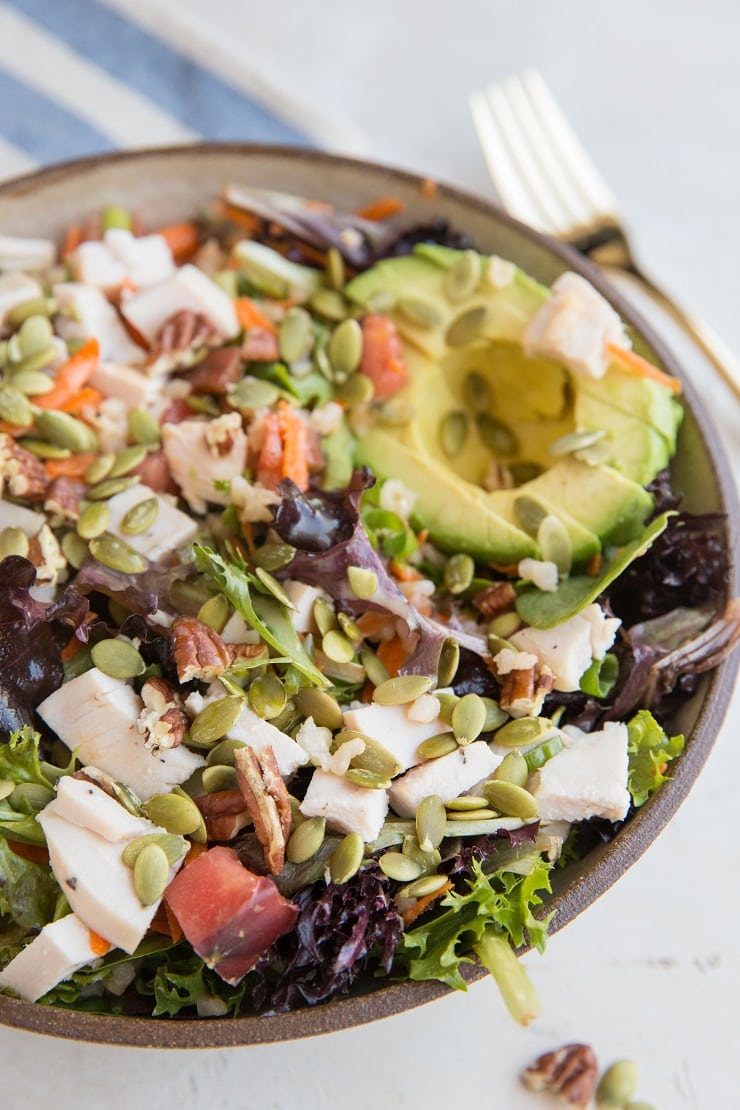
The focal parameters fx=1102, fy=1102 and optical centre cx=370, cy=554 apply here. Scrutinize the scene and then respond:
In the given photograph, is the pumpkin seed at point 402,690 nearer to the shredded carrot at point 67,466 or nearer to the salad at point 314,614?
the salad at point 314,614

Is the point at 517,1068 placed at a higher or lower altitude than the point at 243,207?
lower

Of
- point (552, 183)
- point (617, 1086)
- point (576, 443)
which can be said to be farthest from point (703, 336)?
point (617, 1086)

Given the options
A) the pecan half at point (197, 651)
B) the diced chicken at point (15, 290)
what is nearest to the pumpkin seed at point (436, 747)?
the pecan half at point (197, 651)

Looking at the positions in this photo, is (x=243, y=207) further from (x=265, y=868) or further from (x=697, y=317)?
(x=265, y=868)

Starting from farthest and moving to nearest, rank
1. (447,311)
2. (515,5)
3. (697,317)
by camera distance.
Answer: (515,5) → (697,317) → (447,311)

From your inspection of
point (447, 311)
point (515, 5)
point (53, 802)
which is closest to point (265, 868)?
point (53, 802)

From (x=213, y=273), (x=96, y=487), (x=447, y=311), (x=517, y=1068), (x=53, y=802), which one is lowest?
(x=517, y=1068)
